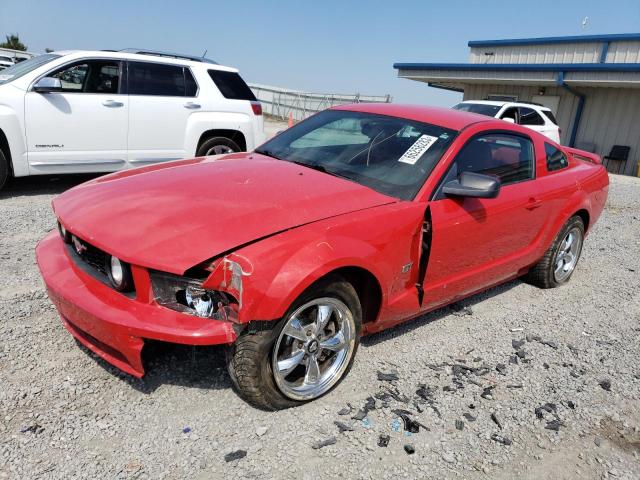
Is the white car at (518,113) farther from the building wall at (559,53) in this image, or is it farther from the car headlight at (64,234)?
the car headlight at (64,234)

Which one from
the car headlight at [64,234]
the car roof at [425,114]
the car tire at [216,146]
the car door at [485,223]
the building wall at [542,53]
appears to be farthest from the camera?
the building wall at [542,53]

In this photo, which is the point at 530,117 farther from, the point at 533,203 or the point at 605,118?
the point at 533,203

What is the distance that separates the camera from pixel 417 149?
3.54 metres

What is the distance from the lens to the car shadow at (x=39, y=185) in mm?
6945

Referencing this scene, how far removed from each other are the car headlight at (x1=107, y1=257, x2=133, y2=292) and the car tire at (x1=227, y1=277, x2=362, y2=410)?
0.61m

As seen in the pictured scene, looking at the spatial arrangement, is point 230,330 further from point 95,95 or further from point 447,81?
point 447,81

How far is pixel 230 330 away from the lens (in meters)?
2.46

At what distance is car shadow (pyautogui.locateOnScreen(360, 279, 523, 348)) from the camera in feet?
12.2

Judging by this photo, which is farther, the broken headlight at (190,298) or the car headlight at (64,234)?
→ the car headlight at (64,234)

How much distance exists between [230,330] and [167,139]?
5511 millimetres

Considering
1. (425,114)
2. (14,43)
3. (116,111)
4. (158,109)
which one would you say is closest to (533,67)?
(158,109)

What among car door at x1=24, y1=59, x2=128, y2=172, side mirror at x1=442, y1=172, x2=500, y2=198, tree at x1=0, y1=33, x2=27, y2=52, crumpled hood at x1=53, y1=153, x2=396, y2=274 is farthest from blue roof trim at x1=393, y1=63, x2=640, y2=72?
tree at x1=0, y1=33, x2=27, y2=52

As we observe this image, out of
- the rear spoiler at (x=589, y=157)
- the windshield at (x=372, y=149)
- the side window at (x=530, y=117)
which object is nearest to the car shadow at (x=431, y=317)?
the windshield at (x=372, y=149)

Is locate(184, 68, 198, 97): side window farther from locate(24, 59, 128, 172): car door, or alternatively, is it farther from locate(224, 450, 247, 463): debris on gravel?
locate(224, 450, 247, 463): debris on gravel
